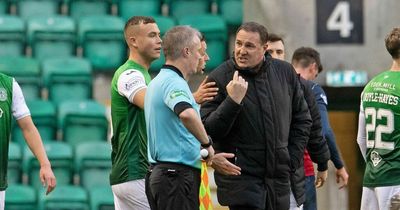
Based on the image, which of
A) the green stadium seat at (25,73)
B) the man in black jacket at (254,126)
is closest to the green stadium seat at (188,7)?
the green stadium seat at (25,73)

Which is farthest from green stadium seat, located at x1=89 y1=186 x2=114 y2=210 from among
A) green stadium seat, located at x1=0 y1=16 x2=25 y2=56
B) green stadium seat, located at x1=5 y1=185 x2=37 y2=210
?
green stadium seat, located at x1=0 y1=16 x2=25 y2=56

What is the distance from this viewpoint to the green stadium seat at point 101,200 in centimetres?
1269

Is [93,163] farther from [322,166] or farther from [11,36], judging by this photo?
[322,166]

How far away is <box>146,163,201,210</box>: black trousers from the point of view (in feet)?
26.1

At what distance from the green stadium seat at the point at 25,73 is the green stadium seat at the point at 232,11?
2463 millimetres

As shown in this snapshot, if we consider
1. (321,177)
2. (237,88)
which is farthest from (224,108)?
(321,177)

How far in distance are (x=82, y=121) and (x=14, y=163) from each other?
937 mm

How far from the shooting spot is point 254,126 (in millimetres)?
8484

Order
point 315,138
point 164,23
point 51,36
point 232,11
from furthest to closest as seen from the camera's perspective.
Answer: point 232,11 < point 51,36 < point 164,23 < point 315,138

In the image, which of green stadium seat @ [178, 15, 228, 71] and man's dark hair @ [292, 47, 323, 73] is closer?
man's dark hair @ [292, 47, 323, 73]

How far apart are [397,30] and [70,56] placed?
253 inches

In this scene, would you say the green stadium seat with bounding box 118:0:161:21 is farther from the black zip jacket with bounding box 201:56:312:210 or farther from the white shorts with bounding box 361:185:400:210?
the black zip jacket with bounding box 201:56:312:210

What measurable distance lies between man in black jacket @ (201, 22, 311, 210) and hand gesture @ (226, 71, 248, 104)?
0.26 ft

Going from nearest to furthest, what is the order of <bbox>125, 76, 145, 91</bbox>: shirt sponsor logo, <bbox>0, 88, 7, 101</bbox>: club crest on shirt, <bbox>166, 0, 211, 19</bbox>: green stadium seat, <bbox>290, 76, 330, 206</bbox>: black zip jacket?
<bbox>0, 88, 7, 101</bbox>: club crest on shirt
<bbox>125, 76, 145, 91</bbox>: shirt sponsor logo
<bbox>290, 76, 330, 206</bbox>: black zip jacket
<bbox>166, 0, 211, 19</bbox>: green stadium seat
